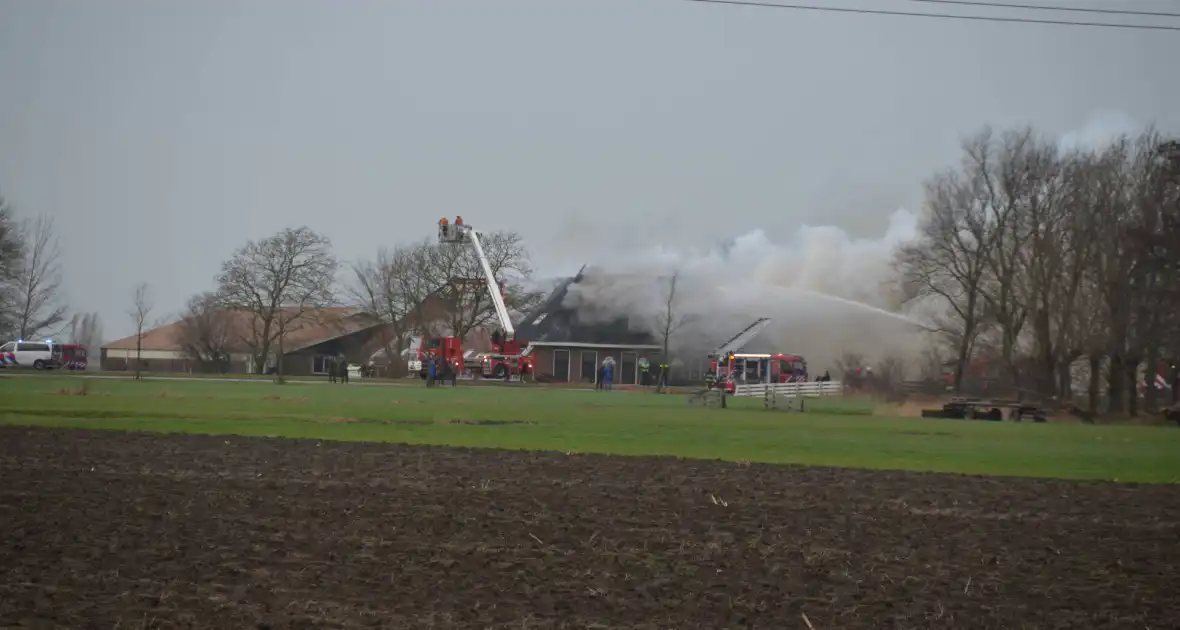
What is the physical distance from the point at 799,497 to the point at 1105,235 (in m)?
45.1

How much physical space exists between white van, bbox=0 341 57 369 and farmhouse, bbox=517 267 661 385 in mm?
38251

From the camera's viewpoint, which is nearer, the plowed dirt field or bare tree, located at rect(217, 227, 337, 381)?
the plowed dirt field

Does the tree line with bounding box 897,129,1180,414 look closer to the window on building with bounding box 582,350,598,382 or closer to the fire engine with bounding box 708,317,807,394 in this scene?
the fire engine with bounding box 708,317,807,394

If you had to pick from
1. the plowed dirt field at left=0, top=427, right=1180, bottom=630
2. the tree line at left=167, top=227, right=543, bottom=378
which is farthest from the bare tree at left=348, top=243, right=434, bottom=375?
the plowed dirt field at left=0, top=427, right=1180, bottom=630

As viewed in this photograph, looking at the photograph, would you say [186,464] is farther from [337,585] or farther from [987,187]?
[987,187]

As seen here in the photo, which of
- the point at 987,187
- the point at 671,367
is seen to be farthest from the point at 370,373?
the point at 987,187

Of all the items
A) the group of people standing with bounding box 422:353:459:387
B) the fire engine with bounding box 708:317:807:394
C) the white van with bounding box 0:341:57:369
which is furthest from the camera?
the white van with bounding box 0:341:57:369

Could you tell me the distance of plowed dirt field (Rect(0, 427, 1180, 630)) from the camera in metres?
12.7

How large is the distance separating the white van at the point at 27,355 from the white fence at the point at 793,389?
59.9m

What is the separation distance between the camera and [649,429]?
40469mm

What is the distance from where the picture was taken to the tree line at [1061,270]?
57062 millimetres

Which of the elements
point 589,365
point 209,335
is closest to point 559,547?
point 589,365

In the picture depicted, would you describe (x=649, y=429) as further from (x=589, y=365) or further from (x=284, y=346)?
(x=284, y=346)

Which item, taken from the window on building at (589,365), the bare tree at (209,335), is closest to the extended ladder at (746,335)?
the window on building at (589,365)
